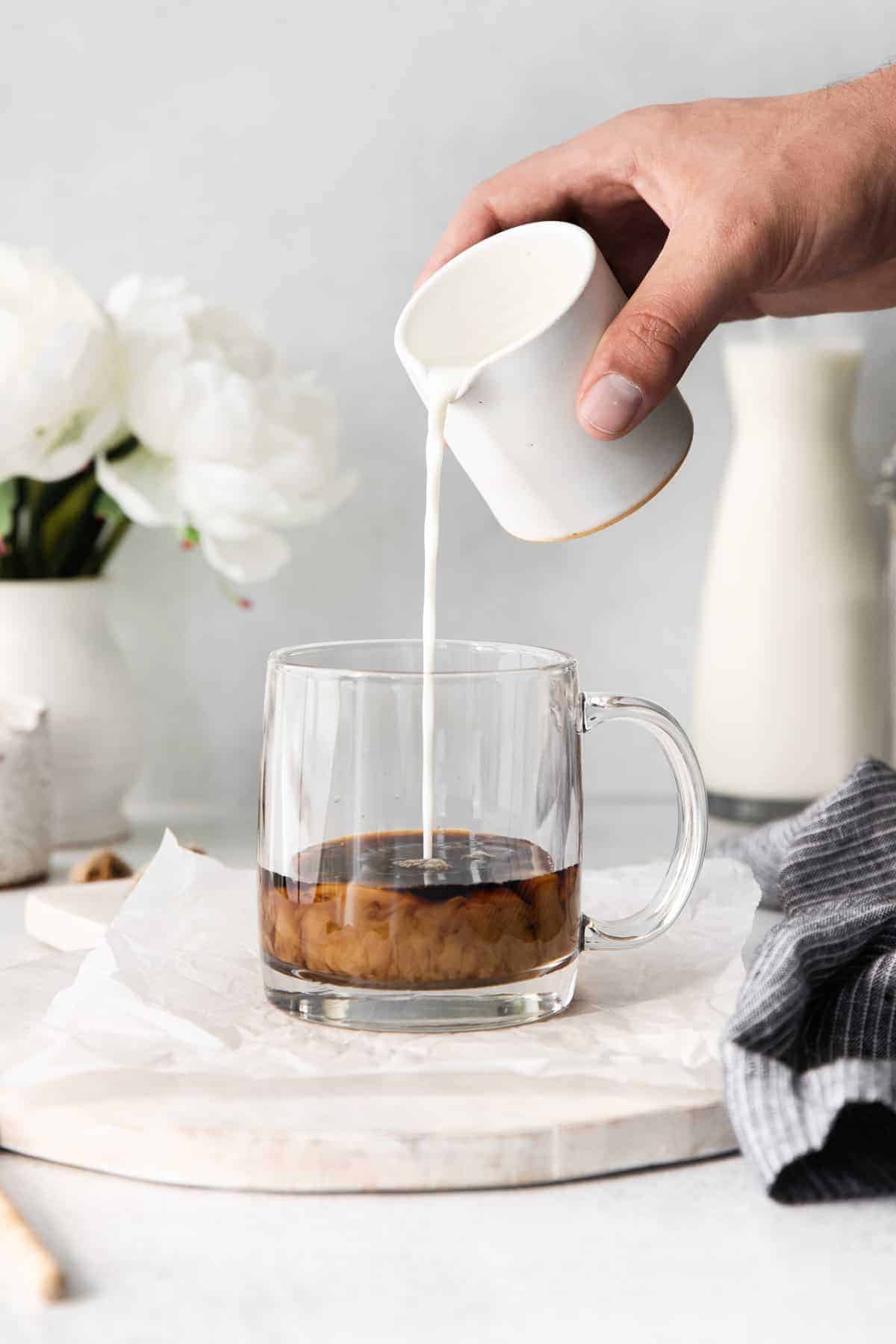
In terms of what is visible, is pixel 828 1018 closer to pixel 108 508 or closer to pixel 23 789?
pixel 23 789

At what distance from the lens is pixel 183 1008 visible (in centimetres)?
70

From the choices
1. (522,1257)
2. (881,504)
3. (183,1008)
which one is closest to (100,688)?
(183,1008)

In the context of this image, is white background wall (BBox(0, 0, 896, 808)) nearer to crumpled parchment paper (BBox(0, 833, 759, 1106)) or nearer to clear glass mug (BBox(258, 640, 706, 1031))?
crumpled parchment paper (BBox(0, 833, 759, 1106))

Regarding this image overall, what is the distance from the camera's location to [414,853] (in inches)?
26.6

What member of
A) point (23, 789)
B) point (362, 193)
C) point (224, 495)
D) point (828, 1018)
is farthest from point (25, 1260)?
point (362, 193)

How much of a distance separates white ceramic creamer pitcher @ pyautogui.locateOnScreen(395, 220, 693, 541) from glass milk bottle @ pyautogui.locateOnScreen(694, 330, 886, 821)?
1.34ft

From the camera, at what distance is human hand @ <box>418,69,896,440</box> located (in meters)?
0.73

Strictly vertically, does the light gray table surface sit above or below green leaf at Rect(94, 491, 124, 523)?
below

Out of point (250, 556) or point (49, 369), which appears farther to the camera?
point (250, 556)

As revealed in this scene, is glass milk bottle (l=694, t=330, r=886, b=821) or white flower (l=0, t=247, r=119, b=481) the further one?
glass milk bottle (l=694, t=330, r=886, b=821)

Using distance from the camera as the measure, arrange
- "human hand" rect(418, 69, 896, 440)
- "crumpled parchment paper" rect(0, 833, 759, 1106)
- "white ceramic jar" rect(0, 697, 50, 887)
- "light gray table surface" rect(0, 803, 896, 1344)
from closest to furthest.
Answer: "light gray table surface" rect(0, 803, 896, 1344) < "crumpled parchment paper" rect(0, 833, 759, 1106) < "human hand" rect(418, 69, 896, 440) < "white ceramic jar" rect(0, 697, 50, 887)

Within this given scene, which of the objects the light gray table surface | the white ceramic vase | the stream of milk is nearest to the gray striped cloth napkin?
the light gray table surface

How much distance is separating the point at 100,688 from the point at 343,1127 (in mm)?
695

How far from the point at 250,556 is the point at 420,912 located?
0.59m
